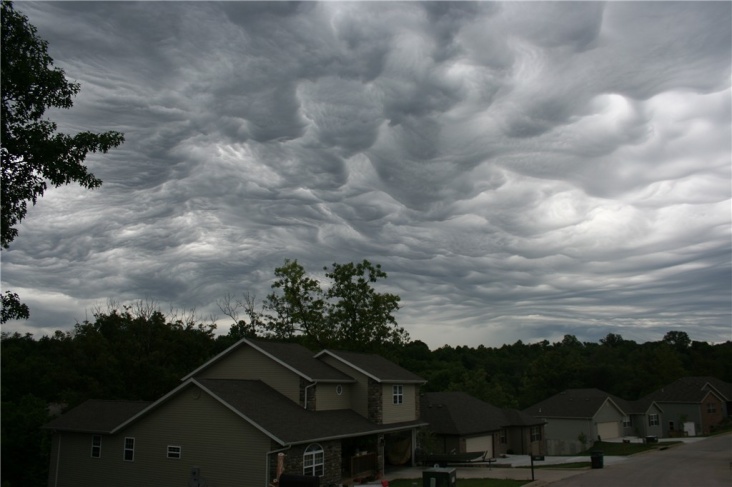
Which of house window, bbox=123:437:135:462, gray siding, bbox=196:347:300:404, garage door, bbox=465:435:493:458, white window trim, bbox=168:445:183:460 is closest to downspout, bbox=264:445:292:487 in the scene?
white window trim, bbox=168:445:183:460

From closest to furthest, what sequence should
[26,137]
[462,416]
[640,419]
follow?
[26,137]
[462,416]
[640,419]

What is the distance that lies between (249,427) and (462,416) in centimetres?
2303

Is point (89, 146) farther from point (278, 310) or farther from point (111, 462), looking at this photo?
point (278, 310)

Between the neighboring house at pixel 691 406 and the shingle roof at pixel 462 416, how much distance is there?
28735 millimetres

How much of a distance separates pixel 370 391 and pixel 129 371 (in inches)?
897

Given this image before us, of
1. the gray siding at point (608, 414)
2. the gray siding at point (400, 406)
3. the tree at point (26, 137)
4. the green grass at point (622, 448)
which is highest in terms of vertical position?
the tree at point (26, 137)

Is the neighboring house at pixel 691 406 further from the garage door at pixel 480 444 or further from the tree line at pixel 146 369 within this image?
the garage door at pixel 480 444

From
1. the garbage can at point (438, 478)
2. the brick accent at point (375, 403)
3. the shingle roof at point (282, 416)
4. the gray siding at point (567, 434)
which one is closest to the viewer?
the garbage can at point (438, 478)

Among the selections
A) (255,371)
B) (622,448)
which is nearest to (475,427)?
(622,448)

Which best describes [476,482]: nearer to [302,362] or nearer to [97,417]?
[302,362]

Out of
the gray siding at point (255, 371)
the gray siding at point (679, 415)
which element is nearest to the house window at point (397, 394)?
the gray siding at point (255, 371)

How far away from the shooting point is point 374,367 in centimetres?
4141

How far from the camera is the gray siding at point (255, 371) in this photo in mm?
34844

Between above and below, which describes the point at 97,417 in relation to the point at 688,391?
above
